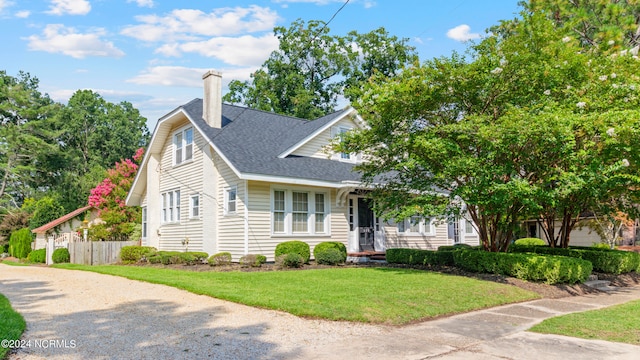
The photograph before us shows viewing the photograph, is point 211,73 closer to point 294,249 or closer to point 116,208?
point 294,249

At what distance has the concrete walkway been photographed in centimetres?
596

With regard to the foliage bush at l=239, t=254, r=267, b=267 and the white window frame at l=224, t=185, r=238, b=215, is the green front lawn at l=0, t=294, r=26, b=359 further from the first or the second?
the white window frame at l=224, t=185, r=238, b=215

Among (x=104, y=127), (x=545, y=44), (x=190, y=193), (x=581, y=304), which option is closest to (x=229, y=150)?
(x=190, y=193)

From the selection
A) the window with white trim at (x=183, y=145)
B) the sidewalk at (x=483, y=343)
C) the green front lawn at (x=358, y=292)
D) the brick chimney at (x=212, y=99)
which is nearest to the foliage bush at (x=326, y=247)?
the green front lawn at (x=358, y=292)

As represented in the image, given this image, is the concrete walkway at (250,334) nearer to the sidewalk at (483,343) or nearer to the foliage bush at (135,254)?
the sidewalk at (483,343)

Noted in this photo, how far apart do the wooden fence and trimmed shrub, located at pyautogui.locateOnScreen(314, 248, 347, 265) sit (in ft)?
32.8

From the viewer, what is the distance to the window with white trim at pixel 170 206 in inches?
845

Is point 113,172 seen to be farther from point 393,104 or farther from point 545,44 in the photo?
point 545,44

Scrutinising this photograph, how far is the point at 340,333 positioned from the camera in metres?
7.08

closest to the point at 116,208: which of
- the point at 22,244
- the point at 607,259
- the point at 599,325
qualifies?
the point at 22,244

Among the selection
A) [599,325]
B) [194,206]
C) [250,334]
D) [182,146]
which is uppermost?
[182,146]

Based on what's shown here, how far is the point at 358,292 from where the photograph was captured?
1002cm

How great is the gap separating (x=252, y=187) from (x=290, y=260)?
3.21 metres

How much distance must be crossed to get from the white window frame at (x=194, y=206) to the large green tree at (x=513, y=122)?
28.9ft
